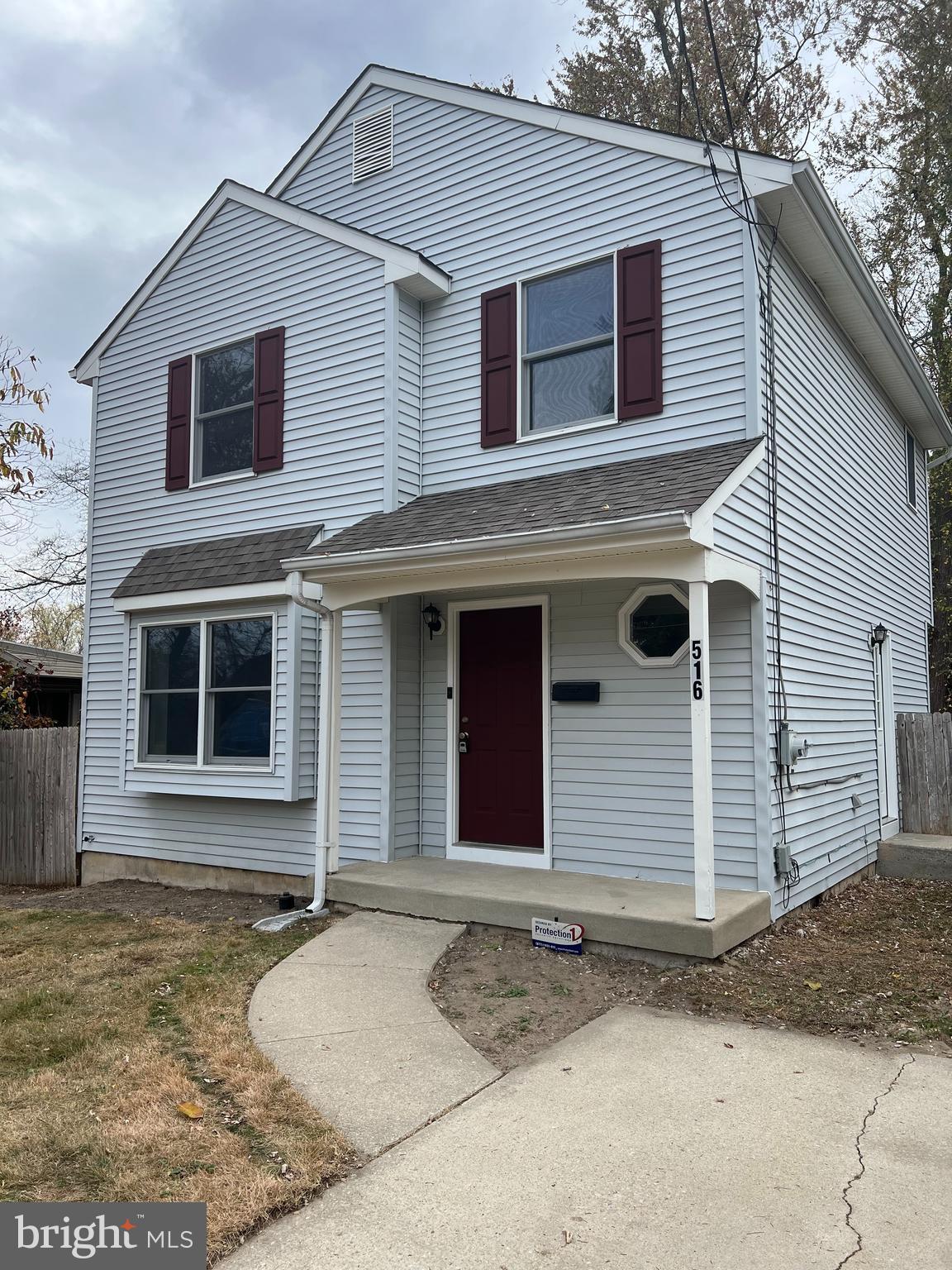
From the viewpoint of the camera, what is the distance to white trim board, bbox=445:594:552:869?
23.6ft

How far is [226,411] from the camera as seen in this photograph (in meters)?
9.25

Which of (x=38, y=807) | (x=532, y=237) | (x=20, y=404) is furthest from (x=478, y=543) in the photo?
(x=38, y=807)

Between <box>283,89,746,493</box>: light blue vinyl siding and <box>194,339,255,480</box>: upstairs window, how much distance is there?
6.19ft

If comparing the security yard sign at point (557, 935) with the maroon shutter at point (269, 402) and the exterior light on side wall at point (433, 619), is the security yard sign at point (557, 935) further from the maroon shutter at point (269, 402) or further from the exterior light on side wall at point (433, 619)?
the maroon shutter at point (269, 402)

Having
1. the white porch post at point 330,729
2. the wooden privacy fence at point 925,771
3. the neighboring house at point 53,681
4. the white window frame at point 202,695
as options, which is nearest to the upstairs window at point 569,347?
the white porch post at point 330,729

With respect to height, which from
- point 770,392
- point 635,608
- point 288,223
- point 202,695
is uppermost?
point 288,223

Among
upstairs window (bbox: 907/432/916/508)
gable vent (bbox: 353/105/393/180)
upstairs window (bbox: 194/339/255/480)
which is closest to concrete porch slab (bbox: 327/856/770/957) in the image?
upstairs window (bbox: 194/339/255/480)

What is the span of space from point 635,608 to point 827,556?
2.36 meters

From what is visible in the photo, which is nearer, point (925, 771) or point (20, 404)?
point (20, 404)

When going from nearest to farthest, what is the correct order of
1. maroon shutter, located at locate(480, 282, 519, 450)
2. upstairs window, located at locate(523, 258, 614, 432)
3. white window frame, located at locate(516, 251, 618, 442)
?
white window frame, located at locate(516, 251, 618, 442), upstairs window, located at locate(523, 258, 614, 432), maroon shutter, located at locate(480, 282, 519, 450)

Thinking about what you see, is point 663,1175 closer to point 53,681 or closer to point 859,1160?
point 859,1160

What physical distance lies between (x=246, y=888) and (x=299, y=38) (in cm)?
978

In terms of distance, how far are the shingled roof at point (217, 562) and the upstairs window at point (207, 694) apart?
39cm

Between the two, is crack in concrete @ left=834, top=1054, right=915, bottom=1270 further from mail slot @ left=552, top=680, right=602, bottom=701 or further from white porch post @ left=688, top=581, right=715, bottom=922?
mail slot @ left=552, top=680, right=602, bottom=701
